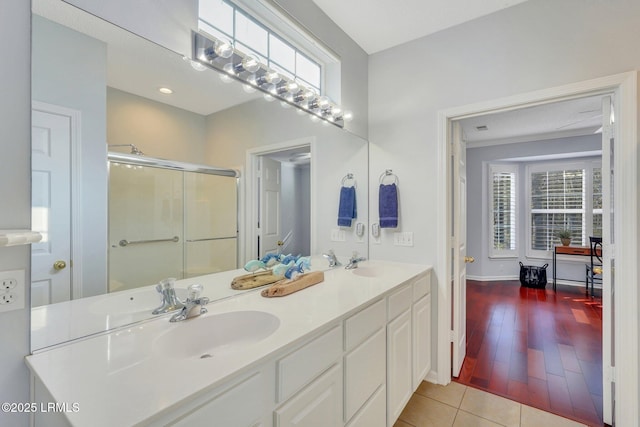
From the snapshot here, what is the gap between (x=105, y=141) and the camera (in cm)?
110

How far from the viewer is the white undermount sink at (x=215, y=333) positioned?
3.66 ft

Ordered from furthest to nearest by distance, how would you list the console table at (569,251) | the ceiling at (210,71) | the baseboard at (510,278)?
the baseboard at (510,278) < the console table at (569,251) < the ceiling at (210,71)

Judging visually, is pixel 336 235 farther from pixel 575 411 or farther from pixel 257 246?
pixel 575 411

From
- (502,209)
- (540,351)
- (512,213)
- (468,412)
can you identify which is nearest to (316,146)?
(468,412)

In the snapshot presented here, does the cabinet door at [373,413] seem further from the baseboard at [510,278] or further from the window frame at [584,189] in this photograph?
the window frame at [584,189]

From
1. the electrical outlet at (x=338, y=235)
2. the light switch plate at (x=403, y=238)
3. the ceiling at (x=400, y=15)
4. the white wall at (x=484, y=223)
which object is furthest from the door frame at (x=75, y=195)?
the white wall at (x=484, y=223)

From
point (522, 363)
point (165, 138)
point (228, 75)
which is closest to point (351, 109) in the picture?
point (228, 75)

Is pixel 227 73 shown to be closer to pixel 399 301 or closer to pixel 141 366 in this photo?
pixel 141 366

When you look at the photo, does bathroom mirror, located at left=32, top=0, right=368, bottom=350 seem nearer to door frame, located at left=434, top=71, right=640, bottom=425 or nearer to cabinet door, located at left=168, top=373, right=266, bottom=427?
cabinet door, located at left=168, top=373, right=266, bottom=427

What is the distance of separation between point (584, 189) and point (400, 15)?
4.94 meters

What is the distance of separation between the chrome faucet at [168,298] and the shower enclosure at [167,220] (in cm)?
5

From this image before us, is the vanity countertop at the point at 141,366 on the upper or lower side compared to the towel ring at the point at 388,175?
lower

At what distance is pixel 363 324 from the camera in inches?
56.9

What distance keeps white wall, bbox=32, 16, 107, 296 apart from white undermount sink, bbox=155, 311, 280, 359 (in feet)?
1.11
